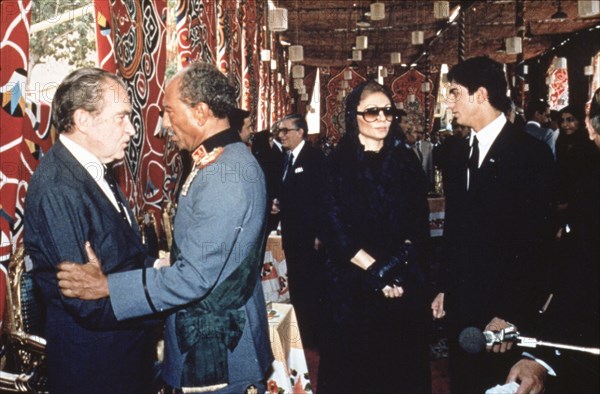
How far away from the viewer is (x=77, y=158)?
Answer: 1752 mm

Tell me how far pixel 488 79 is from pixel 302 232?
2.56 metres

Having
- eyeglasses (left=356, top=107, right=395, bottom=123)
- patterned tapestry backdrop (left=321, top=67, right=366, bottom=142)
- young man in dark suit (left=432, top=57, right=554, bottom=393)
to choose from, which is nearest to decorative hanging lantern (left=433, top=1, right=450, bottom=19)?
young man in dark suit (left=432, top=57, right=554, bottom=393)

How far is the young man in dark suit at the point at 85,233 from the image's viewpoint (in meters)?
1.61

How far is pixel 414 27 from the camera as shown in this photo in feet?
51.7

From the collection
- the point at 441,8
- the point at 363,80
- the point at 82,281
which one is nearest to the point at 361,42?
the point at 441,8

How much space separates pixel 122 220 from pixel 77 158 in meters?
0.26

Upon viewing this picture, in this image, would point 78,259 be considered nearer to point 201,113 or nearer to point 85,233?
point 85,233

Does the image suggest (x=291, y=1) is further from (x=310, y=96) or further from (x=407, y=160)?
(x=310, y=96)

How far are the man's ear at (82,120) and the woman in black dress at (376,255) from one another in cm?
132

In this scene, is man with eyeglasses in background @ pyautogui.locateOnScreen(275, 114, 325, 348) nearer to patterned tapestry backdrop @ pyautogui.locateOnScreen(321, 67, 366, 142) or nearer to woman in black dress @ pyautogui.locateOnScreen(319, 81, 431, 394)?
woman in black dress @ pyautogui.locateOnScreen(319, 81, 431, 394)

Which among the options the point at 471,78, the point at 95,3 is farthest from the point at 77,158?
the point at 471,78

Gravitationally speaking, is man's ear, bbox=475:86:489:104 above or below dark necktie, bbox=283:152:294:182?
above

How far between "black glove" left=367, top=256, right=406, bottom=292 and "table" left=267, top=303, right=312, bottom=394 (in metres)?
0.57

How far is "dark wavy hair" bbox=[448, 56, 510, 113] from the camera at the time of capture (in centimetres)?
248
